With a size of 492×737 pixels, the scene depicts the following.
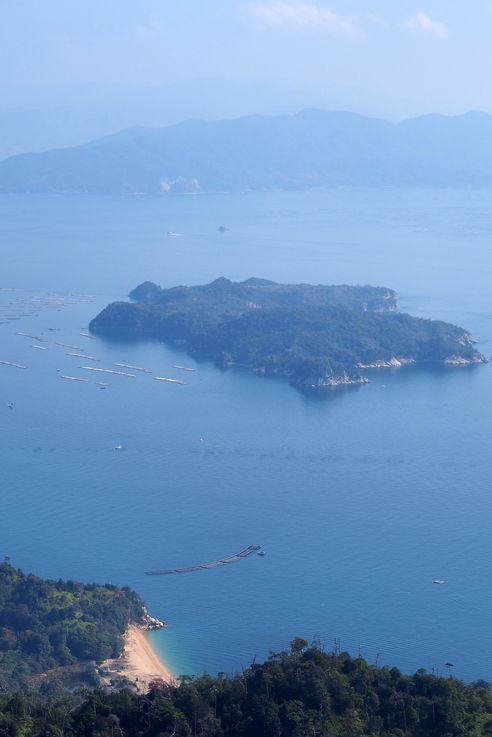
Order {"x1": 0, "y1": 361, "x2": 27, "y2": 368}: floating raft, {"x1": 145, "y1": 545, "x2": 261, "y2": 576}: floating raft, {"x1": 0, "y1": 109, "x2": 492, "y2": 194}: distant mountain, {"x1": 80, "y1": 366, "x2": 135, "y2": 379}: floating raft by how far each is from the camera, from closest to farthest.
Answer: {"x1": 145, "y1": 545, "x2": 261, "y2": 576}: floating raft
{"x1": 80, "y1": 366, "x2": 135, "y2": 379}: floating raft
{"x1": 0, "y1": 361, "x2": 27, "y2": 368}: floating raft
{"x1": 0, "y1": 109, "x2": 492, "y2": 194}: distant mountain

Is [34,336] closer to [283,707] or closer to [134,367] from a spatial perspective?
[134,367]

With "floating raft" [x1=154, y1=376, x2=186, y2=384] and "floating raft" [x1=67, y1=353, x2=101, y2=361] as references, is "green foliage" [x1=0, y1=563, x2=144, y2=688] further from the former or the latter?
"floating raft" [x1=67, y1=353, x2=101, y2=361]

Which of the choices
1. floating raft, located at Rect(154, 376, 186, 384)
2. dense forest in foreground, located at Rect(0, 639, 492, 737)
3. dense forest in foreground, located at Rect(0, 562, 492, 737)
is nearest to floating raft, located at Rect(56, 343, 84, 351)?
floating raft, located at Rect(154, 376, 186, 384)

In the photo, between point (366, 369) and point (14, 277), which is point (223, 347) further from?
point (14, 277)

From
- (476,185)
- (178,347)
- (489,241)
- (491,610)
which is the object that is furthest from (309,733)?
(476,185)

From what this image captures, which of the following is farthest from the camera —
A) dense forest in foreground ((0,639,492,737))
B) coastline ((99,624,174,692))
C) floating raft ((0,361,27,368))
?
floating raft ((0,361,27,368))

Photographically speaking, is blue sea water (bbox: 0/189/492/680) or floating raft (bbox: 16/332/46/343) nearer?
blue sea water (bbox: 0/189/492/680)
